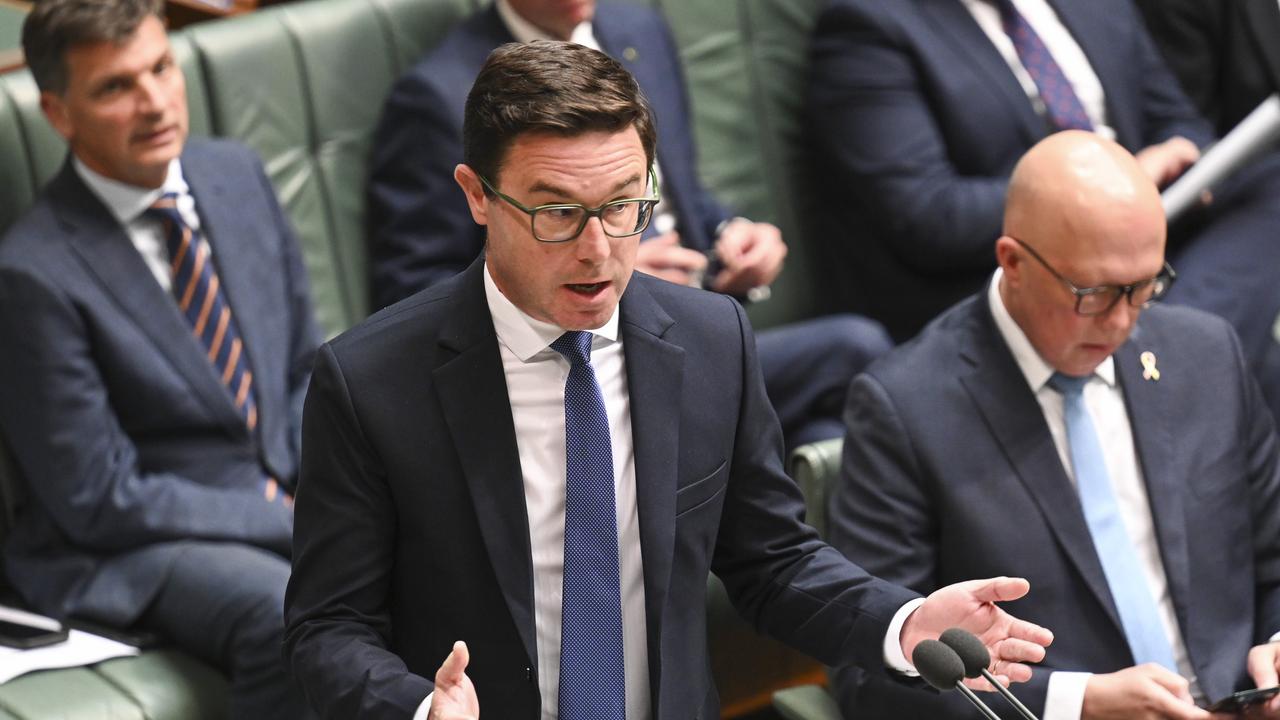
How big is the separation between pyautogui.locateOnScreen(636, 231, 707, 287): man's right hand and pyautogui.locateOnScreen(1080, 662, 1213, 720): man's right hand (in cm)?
91

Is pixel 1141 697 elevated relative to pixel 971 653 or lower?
lower

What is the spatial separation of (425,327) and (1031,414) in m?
0.75

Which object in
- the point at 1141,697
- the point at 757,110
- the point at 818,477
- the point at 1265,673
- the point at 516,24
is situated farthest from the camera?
the point at 757,110

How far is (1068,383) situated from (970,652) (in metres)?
0.68

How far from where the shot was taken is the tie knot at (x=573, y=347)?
1.45m

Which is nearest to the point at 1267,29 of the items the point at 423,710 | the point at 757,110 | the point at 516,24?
the point at 757,110

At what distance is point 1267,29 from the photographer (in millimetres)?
2914

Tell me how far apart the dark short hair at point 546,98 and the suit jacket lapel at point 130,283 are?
35.9 inches

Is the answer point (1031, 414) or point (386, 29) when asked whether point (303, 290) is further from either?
point (1031, 414)

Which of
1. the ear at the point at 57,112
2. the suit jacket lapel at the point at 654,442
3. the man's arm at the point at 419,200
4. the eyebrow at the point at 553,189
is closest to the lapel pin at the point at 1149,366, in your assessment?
the suit jacket lapel at the point at 654,442

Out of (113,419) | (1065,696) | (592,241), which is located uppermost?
(592,241)

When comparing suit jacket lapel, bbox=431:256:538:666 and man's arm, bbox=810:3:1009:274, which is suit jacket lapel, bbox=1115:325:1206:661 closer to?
man's arm, bbox=810:3:1009:274

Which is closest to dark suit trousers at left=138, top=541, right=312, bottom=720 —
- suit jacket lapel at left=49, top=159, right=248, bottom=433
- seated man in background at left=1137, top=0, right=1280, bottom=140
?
suit jacket lapel at left=49, top=159, right=248, bottom=433

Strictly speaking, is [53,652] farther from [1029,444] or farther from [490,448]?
[1029,444]
